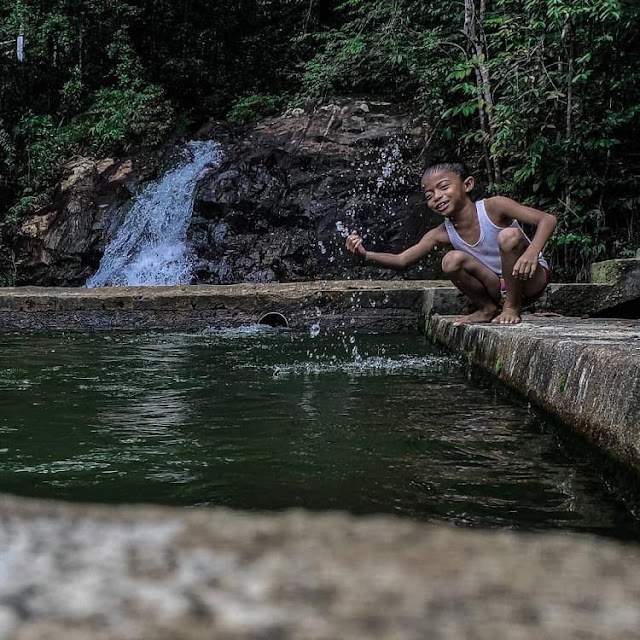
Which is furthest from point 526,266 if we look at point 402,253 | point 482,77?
point 482,77

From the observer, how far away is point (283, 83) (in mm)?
14805

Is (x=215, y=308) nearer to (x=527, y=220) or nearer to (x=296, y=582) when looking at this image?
(x=527, y=220)

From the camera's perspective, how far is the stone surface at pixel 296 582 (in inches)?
22.7

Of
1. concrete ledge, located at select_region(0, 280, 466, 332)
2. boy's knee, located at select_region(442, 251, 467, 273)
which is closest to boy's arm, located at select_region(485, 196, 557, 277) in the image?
boy's knee, located at select_region(442, 251, 467, 273)

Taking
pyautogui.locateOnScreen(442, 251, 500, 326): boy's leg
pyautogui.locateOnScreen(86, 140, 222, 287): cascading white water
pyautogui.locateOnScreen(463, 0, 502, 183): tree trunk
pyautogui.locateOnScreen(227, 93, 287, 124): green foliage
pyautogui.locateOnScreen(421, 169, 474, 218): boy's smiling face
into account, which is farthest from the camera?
pyautogui.locateOnScreen(227, 93, 287, 124): green foliage

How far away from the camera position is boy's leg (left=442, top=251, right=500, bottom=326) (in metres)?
Result: 4.14

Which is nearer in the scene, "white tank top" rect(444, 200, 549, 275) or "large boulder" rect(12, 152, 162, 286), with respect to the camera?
"white tank top" rect(444, 200, 549, 275)

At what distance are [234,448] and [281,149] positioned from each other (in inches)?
352

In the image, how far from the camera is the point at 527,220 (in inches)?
159

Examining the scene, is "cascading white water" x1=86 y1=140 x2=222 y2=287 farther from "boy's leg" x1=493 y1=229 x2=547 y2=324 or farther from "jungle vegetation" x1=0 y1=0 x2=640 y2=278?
"boy's leg" x1=493 y1=229 x2=547 y2=324

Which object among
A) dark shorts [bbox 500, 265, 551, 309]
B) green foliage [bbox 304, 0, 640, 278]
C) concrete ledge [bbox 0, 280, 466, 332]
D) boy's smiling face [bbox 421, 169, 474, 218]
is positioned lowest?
concrete ledge [bbox 0, 280, 466, 332]

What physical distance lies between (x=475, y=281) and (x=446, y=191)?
55 centimetres

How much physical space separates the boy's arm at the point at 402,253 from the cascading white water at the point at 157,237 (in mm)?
5763

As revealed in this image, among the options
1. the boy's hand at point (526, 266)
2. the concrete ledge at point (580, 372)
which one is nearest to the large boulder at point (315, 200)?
the boy's hand at point (526, 266)
